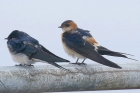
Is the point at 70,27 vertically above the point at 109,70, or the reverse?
the point at 70,27

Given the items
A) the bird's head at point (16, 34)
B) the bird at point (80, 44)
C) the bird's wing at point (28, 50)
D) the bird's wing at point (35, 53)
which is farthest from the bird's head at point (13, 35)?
the bird at point (80, 44)

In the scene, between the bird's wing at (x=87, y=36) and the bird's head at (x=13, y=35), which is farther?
the bird's wing at (x=87, y=36)

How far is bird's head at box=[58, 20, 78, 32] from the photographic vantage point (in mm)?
4048

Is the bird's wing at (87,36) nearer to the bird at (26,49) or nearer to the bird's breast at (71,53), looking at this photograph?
the bird's breast at (71,53)

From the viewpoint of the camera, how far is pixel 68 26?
161 inches

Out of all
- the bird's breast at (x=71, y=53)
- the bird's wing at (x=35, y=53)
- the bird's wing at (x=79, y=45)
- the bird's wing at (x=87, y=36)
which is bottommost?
the bird's wing at (x=35, y=53)

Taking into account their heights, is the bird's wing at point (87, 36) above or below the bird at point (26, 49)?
above

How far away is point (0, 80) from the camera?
170 centimetres

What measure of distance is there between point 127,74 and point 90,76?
20 centimetres

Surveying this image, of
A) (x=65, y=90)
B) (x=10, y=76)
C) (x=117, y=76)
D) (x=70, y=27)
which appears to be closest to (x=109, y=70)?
(x=117, y=76)

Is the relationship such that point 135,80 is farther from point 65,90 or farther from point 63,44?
point 63,44

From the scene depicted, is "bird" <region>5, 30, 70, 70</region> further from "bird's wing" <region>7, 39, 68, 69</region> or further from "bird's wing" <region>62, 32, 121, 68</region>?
"bird's wing" <region>62, 32, 121, 68</region>

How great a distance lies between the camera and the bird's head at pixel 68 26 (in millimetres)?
4048

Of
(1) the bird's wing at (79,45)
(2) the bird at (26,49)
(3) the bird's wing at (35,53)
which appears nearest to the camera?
(3) the bird's wing at (35,53)
